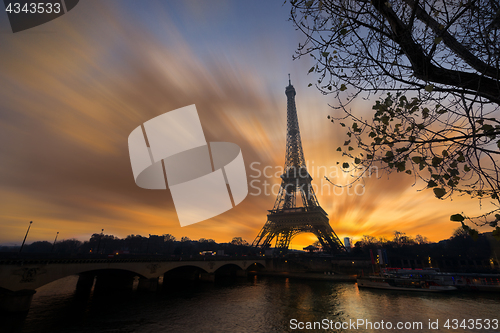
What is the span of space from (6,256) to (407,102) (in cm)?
2722

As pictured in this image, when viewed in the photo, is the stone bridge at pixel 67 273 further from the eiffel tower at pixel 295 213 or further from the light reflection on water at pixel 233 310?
the eiffel tower at pixel 295 213

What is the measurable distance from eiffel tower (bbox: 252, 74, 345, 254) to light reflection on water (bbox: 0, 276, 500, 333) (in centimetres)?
2993

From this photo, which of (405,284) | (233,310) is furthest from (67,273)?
(405,284)

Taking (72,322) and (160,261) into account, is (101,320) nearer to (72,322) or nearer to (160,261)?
(72,322)

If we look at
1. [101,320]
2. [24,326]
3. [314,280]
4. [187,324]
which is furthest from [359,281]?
[24,326]

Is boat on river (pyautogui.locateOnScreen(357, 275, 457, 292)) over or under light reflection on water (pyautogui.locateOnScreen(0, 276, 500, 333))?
over

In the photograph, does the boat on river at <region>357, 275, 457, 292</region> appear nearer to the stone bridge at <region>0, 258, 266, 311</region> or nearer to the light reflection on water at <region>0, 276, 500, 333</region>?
the light reflection on water at <region>0, 276, 500, 333</region>

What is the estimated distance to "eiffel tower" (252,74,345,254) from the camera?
61.3m

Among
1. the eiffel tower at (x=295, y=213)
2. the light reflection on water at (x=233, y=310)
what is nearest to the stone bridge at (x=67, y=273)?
the light reflection on water at (x=233, y=310)

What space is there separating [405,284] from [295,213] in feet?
100

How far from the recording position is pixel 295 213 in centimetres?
6225

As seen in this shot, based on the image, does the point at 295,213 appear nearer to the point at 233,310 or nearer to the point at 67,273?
the point at 233,310

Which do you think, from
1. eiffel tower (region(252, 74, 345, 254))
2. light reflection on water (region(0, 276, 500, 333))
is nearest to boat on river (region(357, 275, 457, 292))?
light reflection on water (region(0, 276, 500, 333))

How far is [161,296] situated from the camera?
1157 inches
